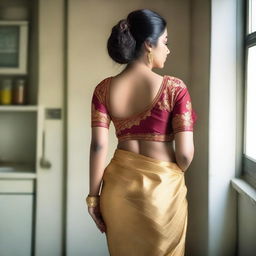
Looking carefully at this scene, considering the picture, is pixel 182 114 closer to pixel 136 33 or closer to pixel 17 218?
pixel 136 33

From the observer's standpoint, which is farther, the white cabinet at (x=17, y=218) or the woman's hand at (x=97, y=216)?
the white cabinet at (x=17, y=218)

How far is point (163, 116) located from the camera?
1.43 meters

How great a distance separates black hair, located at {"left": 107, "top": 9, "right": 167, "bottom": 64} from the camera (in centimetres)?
142

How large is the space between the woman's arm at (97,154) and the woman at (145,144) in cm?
5

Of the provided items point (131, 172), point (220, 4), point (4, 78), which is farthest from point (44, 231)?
point (220, 4)

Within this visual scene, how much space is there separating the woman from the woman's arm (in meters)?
0.05

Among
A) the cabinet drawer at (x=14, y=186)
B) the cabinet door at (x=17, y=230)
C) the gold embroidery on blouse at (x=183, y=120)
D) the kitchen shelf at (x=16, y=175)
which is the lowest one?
the cabinet door at (x=17, y=230)

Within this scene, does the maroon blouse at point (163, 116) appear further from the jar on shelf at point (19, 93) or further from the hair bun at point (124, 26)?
the jar on shelf at point (19, 93)

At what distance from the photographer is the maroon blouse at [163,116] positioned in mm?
1414

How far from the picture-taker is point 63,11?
245cm

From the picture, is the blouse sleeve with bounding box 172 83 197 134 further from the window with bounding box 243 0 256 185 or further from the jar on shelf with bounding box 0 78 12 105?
the jar on shelf with bounding box 0 78 12 105

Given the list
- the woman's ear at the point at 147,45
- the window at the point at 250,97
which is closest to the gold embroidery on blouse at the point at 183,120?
the woman's ear at the point at 147,45

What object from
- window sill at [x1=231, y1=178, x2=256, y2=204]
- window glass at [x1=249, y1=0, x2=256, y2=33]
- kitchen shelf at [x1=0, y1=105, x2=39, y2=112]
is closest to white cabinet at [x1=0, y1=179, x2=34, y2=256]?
kitchen shelf at [x1=0, y1=105, x2=39, y2=112]

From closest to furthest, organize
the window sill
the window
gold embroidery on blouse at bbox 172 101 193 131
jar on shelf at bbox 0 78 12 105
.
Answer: gold embroidery on blouse at bbox 172 101 193 131 < the window sill < the window < jar on shelf at bbox 0 78 12 105
